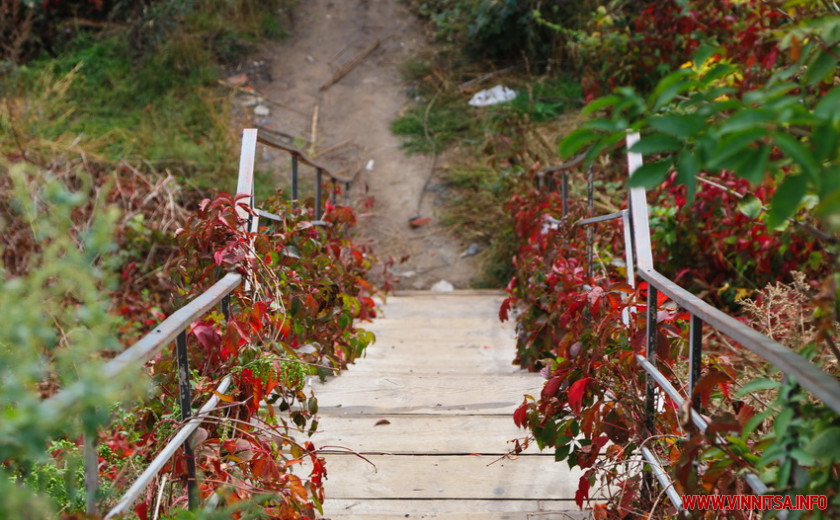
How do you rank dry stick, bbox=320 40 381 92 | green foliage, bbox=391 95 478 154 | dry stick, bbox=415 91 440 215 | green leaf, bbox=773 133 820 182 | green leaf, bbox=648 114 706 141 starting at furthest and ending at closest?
dry stick, bbox=320 40 381 92, green foliage, bbox=391 95 478 154, dry stick, bbox=415 91 440 215, green leaf, bbox=648 114 706 141, green leaf, bbox=773 133 820 182

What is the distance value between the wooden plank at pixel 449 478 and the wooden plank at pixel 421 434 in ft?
0.17

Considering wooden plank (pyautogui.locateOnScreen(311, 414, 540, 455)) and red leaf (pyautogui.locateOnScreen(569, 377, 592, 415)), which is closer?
red leaf (pyautogui.locateOnScreen(569, 377, 592, 415))

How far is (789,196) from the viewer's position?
0.76 m

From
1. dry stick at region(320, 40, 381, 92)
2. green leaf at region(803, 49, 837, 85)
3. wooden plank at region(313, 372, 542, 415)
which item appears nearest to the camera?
green leaf at region(803, 49, 837, 85)

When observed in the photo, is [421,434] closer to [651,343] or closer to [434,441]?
[434,441]

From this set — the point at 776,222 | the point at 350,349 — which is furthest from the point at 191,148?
the point at 776,222

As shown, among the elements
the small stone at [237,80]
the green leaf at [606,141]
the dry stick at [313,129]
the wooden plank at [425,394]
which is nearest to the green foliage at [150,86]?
the small stone at [237,80]

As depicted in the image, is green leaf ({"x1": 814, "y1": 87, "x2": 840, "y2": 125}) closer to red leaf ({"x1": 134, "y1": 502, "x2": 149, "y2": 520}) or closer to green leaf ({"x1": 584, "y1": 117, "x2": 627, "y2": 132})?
green leaf ({"x1": 584, "y1": 117, "x2": 627, "y2": 132})

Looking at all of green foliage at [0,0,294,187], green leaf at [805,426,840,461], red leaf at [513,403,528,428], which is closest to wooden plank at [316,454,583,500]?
red leaf at [513,403,528,428]

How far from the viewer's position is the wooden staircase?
2207 mm

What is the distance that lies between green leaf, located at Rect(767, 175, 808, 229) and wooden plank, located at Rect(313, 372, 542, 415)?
2.10m

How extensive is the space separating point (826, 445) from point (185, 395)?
1.16m

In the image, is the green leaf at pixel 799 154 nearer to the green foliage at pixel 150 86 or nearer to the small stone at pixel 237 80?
the green foliage at pixel 150 86

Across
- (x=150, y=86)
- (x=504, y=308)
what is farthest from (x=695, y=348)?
(x=150, y=86)
